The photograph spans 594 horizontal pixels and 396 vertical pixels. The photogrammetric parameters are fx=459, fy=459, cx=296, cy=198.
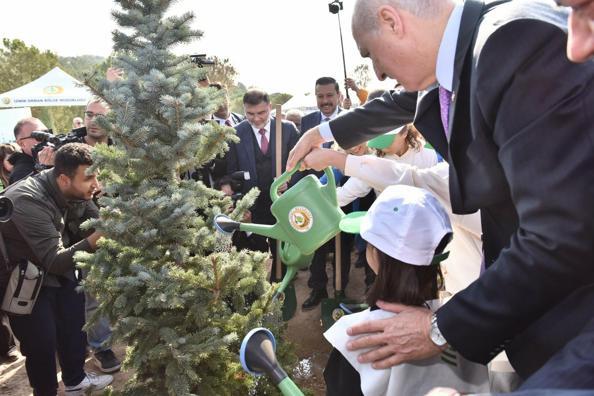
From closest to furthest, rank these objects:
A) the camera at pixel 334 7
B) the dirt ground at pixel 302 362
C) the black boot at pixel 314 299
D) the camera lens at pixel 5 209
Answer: the camera lens at pixel 5 209 → the dirt ground at pixel 302 362 → the black boot at pixel 314 299 → the camera at pixel 334 7

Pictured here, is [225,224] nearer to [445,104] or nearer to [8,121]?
[445,104]

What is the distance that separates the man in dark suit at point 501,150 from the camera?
Answer: 932 millimetres

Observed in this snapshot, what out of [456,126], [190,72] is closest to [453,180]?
[456,126]

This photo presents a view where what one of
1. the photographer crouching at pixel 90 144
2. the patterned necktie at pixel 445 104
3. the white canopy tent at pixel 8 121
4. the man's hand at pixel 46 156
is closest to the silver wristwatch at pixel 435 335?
the patterned necktie at pixel 445 104

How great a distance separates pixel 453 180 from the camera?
1.32 m

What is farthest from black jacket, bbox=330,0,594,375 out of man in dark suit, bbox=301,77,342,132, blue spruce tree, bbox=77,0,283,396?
man in dark suit, bbox=301,77,342,132

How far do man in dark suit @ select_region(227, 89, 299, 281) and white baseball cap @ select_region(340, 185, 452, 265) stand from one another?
3375 millimetres

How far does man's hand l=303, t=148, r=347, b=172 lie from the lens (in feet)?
7.29

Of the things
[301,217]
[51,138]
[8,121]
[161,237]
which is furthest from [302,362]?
[8,121]

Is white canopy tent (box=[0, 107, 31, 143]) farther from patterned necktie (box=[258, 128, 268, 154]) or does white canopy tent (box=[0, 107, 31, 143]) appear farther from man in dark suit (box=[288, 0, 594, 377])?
man in dark suit (box=[288, 0, 594, 377])

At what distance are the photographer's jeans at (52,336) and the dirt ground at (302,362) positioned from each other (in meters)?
0.43

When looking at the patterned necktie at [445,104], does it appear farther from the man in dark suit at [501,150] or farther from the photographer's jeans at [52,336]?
the photographer's jeans at [52,336]

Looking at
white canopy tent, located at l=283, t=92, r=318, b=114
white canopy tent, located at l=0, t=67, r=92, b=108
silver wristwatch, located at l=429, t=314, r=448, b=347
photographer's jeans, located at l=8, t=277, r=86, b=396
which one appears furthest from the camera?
white canopy tent, located at l=0, t=67, r=92, b=108

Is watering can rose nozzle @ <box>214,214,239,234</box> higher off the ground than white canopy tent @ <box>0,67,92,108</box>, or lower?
lower
